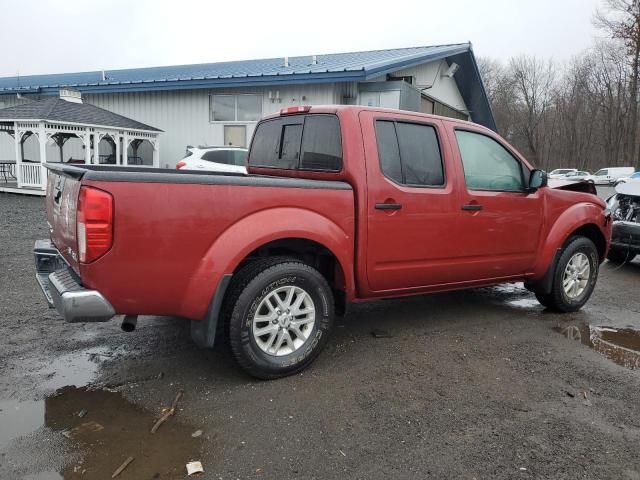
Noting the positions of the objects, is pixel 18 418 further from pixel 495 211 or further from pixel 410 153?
pixel 495 211

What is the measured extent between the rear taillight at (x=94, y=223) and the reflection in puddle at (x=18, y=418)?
0.98 meters

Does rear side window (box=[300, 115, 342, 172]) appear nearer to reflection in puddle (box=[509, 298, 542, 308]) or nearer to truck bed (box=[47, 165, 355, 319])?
truck bed (box=[47, 165, 355, 319])

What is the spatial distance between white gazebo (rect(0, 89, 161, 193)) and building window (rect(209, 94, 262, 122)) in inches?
93.1

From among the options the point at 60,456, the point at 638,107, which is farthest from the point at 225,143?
the point at 638,107

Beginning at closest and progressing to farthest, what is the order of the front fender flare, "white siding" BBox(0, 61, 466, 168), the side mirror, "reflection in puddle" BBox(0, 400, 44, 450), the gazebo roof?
1. "reflection in puddle" BBox(0, 400, 44, 450)
2. the side mirror
3. the front fender flare
4. "white siding" BBox(0, 61, 466, 168)
5. the gazebo roof

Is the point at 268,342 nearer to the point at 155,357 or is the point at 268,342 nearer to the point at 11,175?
the point at 155,357

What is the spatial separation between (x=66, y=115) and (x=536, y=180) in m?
15.3

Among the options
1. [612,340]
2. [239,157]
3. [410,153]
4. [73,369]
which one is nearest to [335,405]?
[73,369]

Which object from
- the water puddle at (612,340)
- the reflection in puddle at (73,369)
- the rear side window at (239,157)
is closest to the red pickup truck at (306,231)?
the water puddle at (612,340)

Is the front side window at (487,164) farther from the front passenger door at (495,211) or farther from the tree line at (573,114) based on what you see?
the tree line at (573,114)

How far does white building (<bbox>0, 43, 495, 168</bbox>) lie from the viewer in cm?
1473

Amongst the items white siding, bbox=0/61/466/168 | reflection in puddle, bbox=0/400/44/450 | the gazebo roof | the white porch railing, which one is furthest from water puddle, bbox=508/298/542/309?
the white porch railing

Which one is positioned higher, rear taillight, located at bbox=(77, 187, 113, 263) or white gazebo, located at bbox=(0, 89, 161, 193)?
white gazebo, located at bbox=(0, 89, 161, 193)

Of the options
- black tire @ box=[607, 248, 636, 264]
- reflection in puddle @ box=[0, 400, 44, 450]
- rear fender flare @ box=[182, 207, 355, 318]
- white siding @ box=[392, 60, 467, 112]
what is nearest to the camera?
reflection in puddle @ box=[0, 400, 44, 450]
